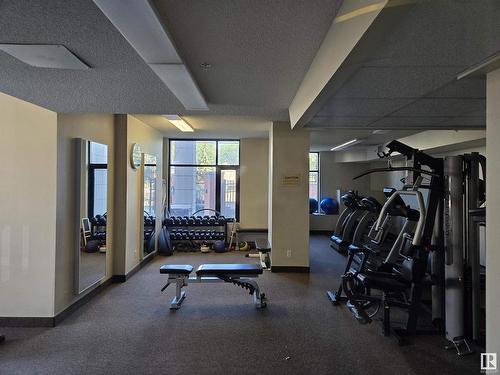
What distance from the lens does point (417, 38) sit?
154 centimetres

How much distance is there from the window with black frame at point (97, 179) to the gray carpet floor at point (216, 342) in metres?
1.17

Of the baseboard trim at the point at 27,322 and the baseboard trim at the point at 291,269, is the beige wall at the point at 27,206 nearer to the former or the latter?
the baseboard trim at the point at 27,322

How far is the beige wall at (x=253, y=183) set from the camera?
7258 millimetres

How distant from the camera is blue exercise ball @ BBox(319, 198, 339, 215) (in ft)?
30.3

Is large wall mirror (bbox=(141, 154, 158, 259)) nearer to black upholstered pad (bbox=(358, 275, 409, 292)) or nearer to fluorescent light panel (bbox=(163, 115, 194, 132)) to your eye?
fluorescent light panel (bbox=(163, 115, 194, 132))

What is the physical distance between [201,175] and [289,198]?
3141 millimetres

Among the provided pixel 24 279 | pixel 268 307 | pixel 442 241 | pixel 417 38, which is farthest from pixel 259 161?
pixel 417 38

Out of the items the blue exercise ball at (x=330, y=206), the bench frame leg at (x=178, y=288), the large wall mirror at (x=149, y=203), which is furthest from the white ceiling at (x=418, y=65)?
the blue exercise ball at (x=330, y=206)

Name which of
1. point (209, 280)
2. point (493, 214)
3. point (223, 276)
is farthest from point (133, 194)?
point (493, 214)

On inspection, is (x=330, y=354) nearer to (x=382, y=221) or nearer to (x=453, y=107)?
(x=382, y=221)

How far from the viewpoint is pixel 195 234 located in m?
6.88

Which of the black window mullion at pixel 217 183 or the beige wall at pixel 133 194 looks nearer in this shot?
the beige wall at pixel 133 194

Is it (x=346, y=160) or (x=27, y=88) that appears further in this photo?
(x=346, y=160)

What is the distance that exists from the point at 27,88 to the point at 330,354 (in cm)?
349
